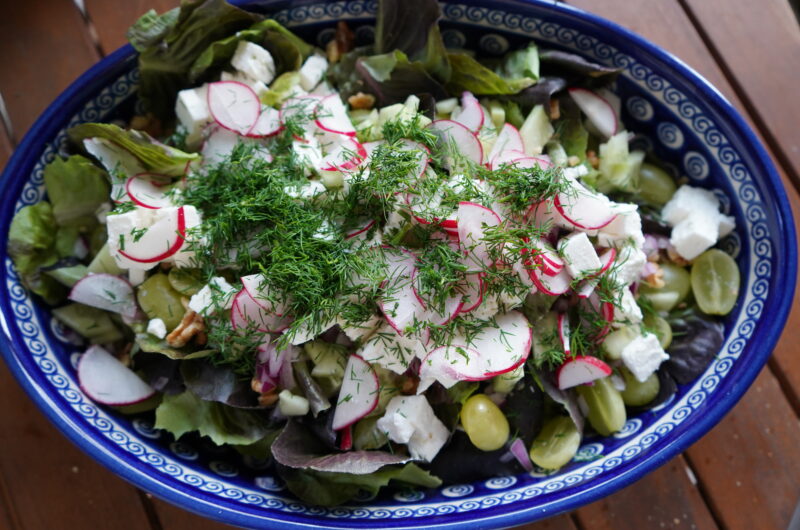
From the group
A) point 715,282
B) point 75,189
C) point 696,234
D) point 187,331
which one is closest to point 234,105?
point 75,189

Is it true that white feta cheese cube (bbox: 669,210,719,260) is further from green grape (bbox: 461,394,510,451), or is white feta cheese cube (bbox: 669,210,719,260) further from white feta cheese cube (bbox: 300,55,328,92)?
white feta cheese cube (bbox: 300,55,328,92)

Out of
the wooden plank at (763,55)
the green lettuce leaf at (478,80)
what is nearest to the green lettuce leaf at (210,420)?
the green lettuce leaf at (478,80)

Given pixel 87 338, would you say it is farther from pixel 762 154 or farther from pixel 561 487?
pixel 762 154

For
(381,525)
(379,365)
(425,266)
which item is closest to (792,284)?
(425,266)

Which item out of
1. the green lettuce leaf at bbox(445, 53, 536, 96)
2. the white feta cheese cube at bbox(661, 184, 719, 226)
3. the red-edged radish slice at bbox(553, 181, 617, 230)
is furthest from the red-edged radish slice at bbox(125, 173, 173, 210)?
the white feta cheese cube at bbox(661, 184, 719, 226)

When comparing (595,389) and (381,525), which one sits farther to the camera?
(595,389)

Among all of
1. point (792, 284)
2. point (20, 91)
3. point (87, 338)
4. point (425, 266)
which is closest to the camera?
point (425, 266)

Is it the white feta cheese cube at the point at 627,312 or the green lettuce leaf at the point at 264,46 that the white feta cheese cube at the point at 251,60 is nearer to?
the green lettuce leaf at the point at 264,46
